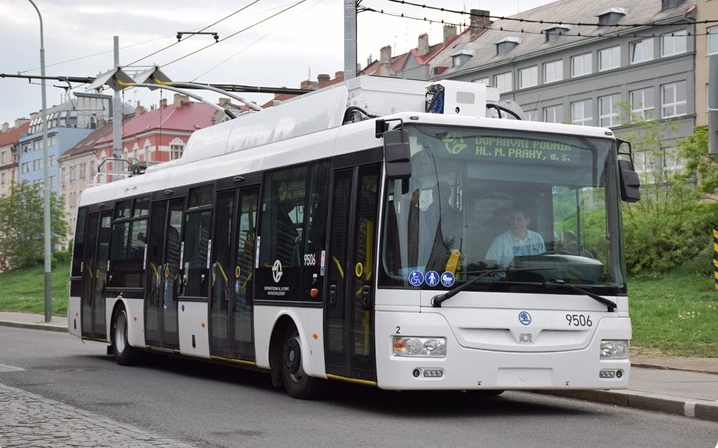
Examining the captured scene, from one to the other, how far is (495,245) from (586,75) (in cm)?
6427

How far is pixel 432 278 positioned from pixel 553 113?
67277mm

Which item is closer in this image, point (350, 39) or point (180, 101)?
point (350, 39)

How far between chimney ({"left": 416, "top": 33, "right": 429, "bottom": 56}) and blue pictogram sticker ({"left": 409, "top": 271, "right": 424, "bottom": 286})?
86161 millimetres

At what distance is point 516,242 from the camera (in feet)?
40.9

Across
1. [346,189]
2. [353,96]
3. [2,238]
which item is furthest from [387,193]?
[2,238]

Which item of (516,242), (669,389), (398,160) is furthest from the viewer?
(669,389)

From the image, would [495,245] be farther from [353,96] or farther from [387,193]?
[353,96]

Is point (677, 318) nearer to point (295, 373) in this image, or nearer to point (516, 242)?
point (295, 373)

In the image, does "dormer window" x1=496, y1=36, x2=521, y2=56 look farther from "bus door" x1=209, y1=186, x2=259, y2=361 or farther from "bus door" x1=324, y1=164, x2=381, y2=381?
"bus door" x1=324, y1=164, x2=381, y2=381

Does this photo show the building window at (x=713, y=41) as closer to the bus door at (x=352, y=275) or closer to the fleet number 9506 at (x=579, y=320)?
the bus door at (x=352, y=275)

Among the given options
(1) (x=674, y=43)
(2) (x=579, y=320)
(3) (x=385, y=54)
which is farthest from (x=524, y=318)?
(3) (x=385, y=54)

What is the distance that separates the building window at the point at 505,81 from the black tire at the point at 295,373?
69222mm

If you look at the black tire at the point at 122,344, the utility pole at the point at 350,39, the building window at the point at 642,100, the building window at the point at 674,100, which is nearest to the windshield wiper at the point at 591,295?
the black tire at the point at 122,344

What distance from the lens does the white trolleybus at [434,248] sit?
12188 millimetres
